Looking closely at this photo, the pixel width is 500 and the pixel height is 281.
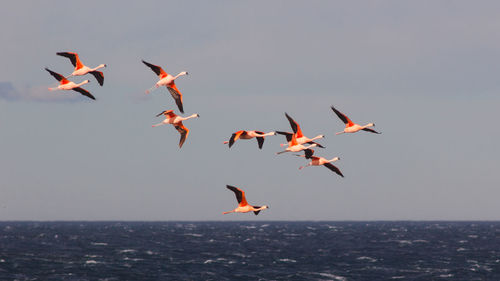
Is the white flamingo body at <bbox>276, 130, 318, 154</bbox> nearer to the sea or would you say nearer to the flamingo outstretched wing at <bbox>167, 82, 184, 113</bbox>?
the flamingo outstretched wing at <bbox>167, 82, 184, 113</bbox>

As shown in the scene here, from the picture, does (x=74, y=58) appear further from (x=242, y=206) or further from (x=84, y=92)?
(x=242, y=206)

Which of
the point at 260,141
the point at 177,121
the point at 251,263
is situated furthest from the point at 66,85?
the point at 251,263

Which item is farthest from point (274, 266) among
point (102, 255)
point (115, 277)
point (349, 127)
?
point (349, 127)

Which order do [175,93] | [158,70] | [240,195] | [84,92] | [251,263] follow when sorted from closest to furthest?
[84,92] < [175,93] < [158,70] < [240,195] < [251,263]

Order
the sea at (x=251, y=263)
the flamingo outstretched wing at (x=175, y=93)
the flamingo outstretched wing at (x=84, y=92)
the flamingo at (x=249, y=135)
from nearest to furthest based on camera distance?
the flamingo outstretched wing at (x=84, y=92) → the flamingo outstretched wing at (x=175, y=93) → the flamingo at (x=249, y=135) → the sea at (x=251, y=263)

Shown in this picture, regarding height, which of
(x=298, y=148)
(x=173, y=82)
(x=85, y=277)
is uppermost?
(x=173, y=82)

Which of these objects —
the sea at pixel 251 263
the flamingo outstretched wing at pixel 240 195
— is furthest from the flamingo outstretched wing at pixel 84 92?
the sea at pixel 251 263

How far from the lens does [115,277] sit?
103375 millimetres

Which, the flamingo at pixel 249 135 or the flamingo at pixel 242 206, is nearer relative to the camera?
the flamingo at pixel 249 135

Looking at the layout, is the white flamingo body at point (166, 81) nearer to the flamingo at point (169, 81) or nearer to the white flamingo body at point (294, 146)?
the flamingo at point (169, 81)

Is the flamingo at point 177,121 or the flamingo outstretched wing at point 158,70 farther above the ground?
the flamingo outstretched wing at point 158,70

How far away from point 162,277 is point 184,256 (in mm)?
34096

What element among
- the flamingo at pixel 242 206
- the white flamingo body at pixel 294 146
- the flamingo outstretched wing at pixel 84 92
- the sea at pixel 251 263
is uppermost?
the flamingo outstretched wing at pixel 84 92

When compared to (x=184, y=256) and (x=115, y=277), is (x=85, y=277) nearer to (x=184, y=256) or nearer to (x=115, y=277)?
(x=115, y=277)
